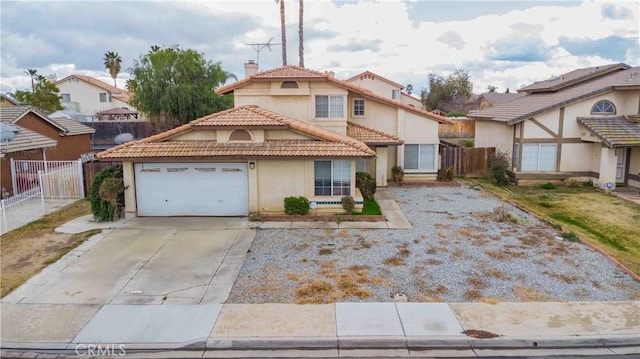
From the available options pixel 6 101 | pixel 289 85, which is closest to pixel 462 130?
pixel 289 85

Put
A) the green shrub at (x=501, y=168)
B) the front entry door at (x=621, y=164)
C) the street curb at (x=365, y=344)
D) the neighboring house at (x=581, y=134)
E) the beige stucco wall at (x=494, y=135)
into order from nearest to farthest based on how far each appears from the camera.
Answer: the street curb at (x=365, y=344)
the neighboring house at (x=581, y=134)
the front entry door at (x=621, y=164)
the green shrub at (x=501, y=168)
the beige stucco wall at (x=494, y=135)

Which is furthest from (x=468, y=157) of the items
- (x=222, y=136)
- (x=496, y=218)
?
(x=222, y=136)

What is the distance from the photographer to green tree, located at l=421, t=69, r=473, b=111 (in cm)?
6262

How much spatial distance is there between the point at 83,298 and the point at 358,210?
9.72m

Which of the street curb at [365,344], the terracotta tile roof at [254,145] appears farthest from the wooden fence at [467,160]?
the street curb at [365,344]

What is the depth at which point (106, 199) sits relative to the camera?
53.3ft

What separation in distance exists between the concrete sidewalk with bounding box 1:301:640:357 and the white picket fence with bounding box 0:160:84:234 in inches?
382

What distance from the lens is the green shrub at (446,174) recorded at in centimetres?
2425

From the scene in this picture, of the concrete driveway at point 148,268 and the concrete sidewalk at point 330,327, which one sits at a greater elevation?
the concrete driveway at point 148,268

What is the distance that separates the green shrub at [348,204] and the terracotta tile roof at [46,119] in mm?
18014

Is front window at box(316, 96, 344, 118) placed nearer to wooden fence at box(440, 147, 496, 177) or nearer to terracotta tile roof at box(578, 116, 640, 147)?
wooden fence at box(440, 147, 496, 177)

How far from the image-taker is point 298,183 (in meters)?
16.8

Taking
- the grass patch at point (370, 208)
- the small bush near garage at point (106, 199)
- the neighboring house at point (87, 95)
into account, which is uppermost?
the neighboring house at point (87, 95)

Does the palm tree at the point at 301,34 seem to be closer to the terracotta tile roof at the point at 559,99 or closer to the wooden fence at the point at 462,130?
the terracotta tile roof at the point at 559,99
